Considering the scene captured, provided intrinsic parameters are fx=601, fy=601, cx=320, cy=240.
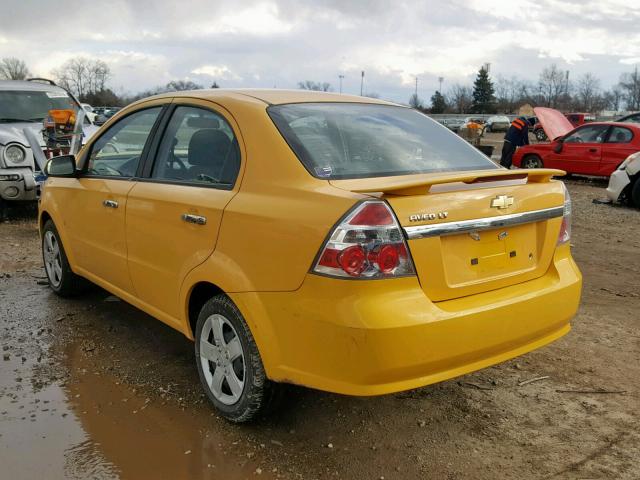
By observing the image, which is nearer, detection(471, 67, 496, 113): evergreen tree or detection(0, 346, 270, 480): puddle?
detection(0, 346, 270, 480): puddle

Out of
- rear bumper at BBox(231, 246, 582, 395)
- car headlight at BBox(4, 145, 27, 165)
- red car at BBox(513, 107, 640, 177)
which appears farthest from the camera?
red car at BBox(513, 107, 640, 177)

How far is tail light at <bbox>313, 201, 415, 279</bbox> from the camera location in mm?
2438

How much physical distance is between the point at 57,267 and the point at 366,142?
126 inches

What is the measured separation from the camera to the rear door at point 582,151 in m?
13.6

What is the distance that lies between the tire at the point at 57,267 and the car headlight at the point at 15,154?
3.48 m

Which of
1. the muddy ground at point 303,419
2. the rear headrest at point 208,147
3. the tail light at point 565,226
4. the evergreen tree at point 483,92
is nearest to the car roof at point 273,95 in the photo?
the rear headrest at point 208,147

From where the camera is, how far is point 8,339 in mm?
4270

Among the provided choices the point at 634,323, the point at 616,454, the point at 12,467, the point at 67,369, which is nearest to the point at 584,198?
the point at 634,323

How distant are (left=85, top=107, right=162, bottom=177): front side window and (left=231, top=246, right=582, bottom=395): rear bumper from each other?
5.15 ft

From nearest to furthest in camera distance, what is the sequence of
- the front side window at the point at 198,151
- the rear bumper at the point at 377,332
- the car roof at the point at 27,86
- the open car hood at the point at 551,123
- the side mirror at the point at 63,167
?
the rear bumper at the point at 377,332 < the front side window at the point at 198,151 < the side mirror at the point at 63,167 < the car roof at the point at 27,86 < the open car hood at the point at 551,123

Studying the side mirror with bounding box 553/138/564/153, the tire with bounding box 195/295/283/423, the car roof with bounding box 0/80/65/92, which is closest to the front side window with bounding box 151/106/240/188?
the tire with bounding box 195/295/283/423

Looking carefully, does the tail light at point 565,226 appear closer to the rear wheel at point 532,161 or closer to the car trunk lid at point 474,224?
the car trunk lid at point 474,224

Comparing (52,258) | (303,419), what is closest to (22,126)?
(52,258)

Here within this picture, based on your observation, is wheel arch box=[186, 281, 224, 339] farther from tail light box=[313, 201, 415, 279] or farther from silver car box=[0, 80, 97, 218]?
silver car box=[0, 80, 97, 218]
